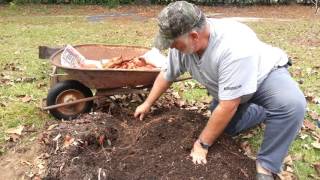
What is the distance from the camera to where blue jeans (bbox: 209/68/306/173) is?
3.95m

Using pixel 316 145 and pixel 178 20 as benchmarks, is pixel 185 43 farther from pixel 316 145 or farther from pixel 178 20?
pixel 316 145

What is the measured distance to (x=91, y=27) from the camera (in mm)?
14242

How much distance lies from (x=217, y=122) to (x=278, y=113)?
1.64ft

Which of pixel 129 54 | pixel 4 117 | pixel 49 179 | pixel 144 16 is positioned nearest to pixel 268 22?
pixel 144 16

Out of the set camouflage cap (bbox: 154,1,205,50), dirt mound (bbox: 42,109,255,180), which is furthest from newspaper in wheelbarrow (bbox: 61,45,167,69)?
camouflage cap (bbox: 154,1,205,50)

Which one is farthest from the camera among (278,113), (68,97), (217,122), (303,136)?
(68,97)

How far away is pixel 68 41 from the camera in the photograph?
1148 centimetres

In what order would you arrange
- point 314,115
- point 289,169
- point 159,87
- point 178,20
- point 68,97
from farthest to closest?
point 314,115, point 68,97, point 159,87, point 289,169, point 178,20

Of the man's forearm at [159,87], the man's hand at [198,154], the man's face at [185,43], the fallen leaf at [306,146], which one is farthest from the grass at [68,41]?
the man's face at [185,43]

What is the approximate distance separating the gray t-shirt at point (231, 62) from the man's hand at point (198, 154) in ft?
1.54

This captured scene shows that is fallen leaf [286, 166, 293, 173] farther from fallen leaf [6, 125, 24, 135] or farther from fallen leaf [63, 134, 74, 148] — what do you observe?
fallen leaf [6, 125, 24, 135]

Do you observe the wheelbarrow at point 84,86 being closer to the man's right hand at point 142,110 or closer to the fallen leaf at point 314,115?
the man's right hand at point 142,110

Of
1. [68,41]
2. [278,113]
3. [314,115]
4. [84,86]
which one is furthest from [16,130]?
[68,41]

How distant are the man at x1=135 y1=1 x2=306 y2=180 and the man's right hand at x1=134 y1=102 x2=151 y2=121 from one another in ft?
1.60
